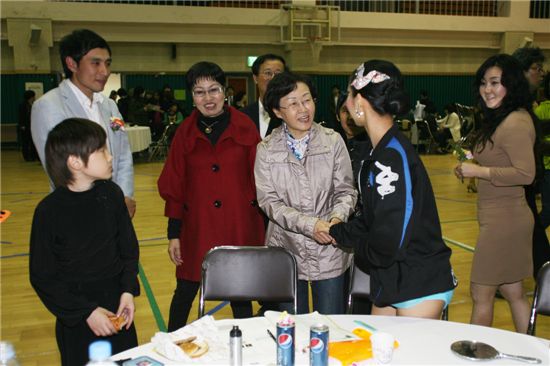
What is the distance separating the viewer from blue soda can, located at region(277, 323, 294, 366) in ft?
5.31

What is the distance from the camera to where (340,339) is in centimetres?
186

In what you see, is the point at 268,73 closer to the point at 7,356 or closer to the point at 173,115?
the point at 7,356

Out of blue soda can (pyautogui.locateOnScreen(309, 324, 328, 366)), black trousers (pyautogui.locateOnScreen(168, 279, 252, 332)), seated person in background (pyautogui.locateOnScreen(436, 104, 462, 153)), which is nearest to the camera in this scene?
blue soda can (pyautogui.locateOnScreen(309, 324, 328, 366))

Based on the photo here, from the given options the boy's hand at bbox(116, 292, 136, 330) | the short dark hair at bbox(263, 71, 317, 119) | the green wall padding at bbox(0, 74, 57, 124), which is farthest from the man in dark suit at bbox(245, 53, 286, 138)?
the green wall padding at bbox(0, 74, 57, 124)

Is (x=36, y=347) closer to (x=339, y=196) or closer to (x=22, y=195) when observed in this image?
(x=339, y=196)

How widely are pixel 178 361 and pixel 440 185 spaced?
28.2ft

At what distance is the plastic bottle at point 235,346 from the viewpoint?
1.61 metres

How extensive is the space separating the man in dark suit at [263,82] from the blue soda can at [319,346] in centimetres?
212

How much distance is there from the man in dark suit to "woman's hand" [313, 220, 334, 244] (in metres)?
1.14

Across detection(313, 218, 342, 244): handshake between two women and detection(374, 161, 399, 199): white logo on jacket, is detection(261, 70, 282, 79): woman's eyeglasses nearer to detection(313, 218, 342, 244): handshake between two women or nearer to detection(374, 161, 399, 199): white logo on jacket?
detection(313, 218, 342, 244): handshake between two women

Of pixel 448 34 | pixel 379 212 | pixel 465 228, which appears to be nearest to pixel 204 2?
pixel 448 34

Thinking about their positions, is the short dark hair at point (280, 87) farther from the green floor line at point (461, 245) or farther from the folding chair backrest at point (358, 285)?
the green floor line at point (461, 245)

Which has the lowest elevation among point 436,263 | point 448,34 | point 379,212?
point 436,263

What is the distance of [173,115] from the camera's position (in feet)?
45.9
